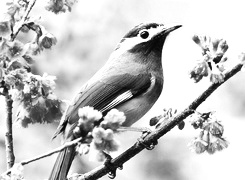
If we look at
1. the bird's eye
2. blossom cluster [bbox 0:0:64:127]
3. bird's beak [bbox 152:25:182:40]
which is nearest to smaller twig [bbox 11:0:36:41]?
blossom cluster [bbox 0:0:64:127]

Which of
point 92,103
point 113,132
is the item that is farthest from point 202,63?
point 92,103

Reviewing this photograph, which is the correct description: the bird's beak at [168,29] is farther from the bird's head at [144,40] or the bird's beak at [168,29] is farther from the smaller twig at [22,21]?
the smaller twig at [22,21]

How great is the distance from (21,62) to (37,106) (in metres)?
0.23

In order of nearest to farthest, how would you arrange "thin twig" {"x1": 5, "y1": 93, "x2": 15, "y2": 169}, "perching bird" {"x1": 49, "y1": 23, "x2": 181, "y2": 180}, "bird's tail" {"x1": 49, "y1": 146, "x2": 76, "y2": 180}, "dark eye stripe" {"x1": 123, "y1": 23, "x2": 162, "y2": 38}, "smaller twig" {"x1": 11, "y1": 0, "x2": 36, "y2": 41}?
"thin twig" {"x1": 5, "y1": 93, "x2": 15, "y2": 169} < "smaller twig" {"x1": 11, "y1": 0, "x2": 36, "y2": 41} < "bird's tail" {"x1": 49, "y1": 146, "x2": 76, "y2": 180} < "perching bird" {"x1": 49, "y1": 23, "x2": 181, "y2": 180} < "dark eye stripe" {"x1": 123, "y1": 23, "x2": 162, "y2": 38}

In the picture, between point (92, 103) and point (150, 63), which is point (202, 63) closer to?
point (92, 103)

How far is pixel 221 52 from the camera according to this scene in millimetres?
1531

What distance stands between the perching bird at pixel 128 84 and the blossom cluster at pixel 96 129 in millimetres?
790

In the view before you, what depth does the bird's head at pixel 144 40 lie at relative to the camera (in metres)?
2.90

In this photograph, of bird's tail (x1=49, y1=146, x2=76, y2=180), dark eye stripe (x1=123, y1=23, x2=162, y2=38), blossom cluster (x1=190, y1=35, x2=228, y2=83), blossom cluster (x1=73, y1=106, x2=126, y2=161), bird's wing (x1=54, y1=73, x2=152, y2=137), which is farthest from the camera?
dark eye stripe (x1=123, y1=23, x2=162, y2=38)

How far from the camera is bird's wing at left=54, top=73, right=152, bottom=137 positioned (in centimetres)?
247

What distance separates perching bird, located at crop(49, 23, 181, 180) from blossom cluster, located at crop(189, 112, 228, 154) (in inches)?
22.7

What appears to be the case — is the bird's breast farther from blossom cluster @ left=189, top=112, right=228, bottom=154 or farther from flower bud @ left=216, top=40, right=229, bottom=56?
flower bud @ left=216, top=40, right=229, bottom=56

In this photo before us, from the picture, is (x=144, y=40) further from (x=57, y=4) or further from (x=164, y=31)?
(x=57, y=4)

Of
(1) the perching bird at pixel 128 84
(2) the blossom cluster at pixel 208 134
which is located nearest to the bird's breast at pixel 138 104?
(1) the perching bird at pixel 128 84
